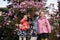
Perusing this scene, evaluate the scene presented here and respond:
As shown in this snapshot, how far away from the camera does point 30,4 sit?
1093cm

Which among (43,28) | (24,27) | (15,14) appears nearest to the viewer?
(43,28)

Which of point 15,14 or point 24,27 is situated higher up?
point 15,14

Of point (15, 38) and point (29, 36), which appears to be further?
point (15, 38)

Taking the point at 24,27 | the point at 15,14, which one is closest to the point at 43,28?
the point at 24,27

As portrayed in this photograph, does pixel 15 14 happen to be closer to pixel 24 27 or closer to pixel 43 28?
pixel 24 27

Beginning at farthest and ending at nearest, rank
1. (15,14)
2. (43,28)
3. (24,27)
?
(15,14) < (24,27) < (43,28)

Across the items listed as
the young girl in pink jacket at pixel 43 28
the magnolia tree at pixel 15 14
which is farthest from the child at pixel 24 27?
the magnolia tree at pixel 15 14

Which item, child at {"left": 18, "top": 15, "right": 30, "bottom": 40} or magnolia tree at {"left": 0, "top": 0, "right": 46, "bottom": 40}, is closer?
child at {"left": 18, "top": 15, "right": 30, "bottom": 40}

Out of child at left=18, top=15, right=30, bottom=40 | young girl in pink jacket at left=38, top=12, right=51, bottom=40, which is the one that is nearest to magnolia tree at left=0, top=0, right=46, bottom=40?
child at left=18, top=15, right=30, bottom=40

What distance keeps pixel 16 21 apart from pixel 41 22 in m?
1.73

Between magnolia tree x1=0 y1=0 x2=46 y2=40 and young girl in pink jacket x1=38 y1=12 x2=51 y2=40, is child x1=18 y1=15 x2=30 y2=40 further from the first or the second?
magnolia tree x1=0 y1=0 x2=46 y2=40

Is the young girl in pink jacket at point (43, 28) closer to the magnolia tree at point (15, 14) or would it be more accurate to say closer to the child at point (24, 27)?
the child at point (24, 27)

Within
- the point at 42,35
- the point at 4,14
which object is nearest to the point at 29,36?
the point at 42,35

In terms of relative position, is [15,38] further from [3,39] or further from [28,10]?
[28,10]
